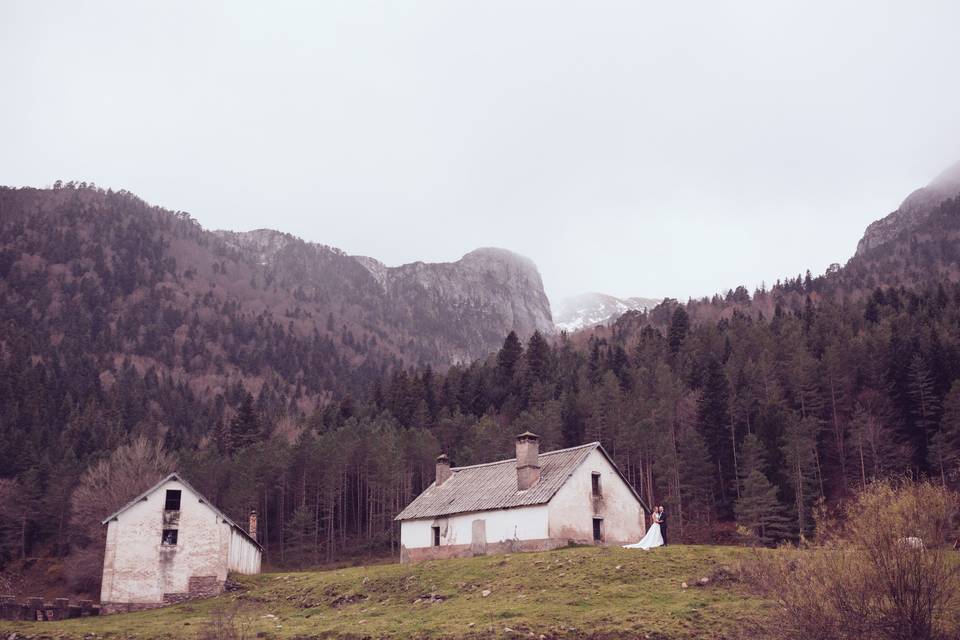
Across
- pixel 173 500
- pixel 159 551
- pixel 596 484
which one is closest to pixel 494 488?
pixel 596 484

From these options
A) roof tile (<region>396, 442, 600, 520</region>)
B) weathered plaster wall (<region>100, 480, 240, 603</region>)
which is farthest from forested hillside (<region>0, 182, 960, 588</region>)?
weathered plaster wall (<region>100, 480, 240, 603</region>)

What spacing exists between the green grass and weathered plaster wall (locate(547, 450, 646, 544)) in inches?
262

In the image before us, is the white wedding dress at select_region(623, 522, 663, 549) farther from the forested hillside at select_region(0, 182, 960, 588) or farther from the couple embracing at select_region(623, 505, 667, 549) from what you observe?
the forested hillside at select_region(0, 182, 960, 588)

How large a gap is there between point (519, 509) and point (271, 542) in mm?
46880

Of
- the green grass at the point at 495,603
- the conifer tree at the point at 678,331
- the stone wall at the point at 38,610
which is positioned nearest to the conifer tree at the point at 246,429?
the conifer tree at the point at 678,331

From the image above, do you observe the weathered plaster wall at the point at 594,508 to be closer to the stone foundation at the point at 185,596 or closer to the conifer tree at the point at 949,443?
the stone foundation at the point at 185,596

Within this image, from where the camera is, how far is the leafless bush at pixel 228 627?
21.9m

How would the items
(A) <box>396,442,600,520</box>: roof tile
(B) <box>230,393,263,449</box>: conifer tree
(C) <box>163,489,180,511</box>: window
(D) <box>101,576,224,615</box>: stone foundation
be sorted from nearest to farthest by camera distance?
(D) <box>101,576,224,615</box>: stone foundation < (A) <box>396,442,600,520</box>: roof tile < (C) <box>163,489,180,511</box>: window < (B) <box>230,393,263,449</box>: conifer tree

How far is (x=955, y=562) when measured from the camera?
18.6 metres

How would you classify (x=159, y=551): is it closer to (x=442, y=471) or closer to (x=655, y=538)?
(x=442, y=471)

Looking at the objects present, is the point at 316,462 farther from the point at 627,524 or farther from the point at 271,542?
the point at 627,524

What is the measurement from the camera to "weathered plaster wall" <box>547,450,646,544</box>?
1789 inches

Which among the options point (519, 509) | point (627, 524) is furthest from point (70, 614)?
point (627, 524)

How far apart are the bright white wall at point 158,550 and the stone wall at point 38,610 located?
1618mm
